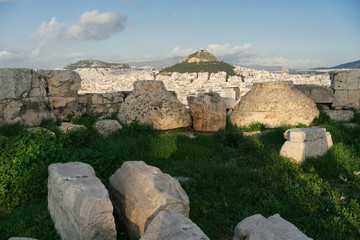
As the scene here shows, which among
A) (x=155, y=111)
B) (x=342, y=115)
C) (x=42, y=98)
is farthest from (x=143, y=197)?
(x=342, y=115)

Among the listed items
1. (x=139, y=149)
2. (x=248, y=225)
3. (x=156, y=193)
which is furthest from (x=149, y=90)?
(x=248, y=225)

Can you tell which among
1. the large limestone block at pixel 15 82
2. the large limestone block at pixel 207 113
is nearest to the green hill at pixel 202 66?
the large limestone block at pixel 207 113

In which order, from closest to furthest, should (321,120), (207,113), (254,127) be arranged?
(207,113), (254,127), (321,120)

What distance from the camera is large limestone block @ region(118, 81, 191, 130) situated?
7297mm

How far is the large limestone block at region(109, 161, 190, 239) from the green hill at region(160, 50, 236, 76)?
52214mm

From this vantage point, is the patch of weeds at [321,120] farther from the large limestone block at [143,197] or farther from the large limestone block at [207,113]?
the large limestone block at [143,197]

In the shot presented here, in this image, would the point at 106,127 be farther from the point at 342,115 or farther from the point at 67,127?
the point at 342,115

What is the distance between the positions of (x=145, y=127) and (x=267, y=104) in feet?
11.3

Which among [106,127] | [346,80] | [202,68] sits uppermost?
[202,68]

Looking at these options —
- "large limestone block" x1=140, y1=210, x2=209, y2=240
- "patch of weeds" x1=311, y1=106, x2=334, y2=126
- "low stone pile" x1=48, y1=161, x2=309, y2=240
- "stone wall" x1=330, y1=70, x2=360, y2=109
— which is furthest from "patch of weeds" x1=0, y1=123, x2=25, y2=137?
"stone wall" x1=330, y1=70, x2=360, y2=109

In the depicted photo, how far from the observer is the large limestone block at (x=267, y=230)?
7.91 feet

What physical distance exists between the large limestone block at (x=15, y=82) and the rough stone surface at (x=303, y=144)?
5.40m

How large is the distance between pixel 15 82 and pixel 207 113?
445 centimetres

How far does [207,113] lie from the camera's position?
303 inches
